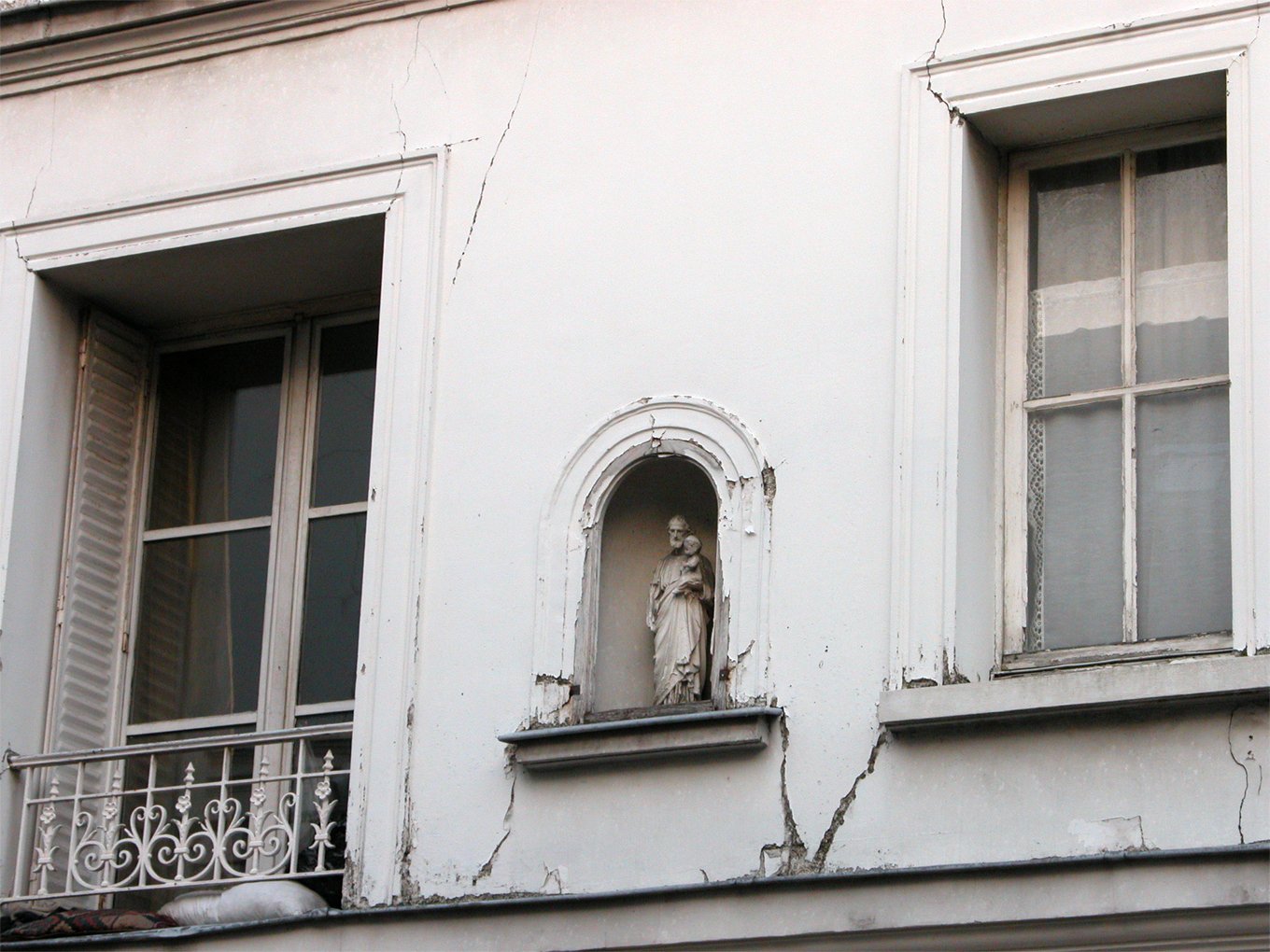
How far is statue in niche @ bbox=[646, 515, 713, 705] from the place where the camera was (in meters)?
8.76

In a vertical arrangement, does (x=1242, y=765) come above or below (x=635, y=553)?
below

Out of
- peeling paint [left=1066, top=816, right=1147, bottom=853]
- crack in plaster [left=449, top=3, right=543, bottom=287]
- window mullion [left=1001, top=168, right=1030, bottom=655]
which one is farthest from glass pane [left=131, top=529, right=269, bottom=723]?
peeling paint [left=1066, top=816, right=1147, bottom=853]

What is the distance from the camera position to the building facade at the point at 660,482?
26.4 ft

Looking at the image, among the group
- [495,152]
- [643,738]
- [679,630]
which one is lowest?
[643,738]

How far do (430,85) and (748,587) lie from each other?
Answer: 2.59 m

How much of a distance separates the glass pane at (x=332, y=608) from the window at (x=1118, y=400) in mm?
2752

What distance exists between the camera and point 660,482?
9227 mm

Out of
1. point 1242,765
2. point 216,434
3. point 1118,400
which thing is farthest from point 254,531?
point 1242,765

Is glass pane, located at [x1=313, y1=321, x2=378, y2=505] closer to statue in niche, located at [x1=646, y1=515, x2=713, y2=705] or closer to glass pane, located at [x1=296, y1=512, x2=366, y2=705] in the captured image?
glass pane, located at [x1=296, y1=512, x2=366, y2=705]

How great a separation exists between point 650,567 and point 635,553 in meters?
0.08

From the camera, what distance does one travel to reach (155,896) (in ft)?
32.3

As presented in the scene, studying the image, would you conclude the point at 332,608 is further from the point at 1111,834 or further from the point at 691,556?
the point at 1111,834

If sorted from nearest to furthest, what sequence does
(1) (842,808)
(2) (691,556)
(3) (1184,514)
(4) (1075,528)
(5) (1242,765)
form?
(5) (1242,765)
(1) (842,808)
(3) (1184,514)
(4) (1075,528)
(2) (691,556)

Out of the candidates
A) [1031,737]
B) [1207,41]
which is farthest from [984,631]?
[1207,41]
